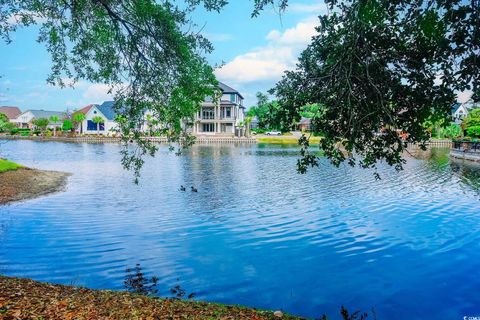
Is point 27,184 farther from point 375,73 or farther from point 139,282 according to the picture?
point 375,73

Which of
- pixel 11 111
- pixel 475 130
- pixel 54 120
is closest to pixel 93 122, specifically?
pixel 54 120

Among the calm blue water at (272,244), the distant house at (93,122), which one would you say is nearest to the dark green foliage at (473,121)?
the calm blue water at (272,244)

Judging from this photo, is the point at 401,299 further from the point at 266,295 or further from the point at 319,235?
the point at 319,235

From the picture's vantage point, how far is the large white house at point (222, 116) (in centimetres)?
9425

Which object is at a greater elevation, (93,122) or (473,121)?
(93,122)

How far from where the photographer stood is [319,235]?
15.8 metres

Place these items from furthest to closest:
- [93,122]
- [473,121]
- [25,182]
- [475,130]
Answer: [93,122]
[473,121]
[475,130]
[25,182]

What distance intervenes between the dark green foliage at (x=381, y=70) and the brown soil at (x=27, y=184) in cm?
2049

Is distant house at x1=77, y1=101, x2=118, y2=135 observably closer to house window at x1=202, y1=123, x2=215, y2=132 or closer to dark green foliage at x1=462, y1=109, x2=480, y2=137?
house window at x1=202, y1=123, x2=215, y2=132

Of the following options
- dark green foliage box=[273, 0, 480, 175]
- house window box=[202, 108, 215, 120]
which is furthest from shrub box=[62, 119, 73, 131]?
dark green foliage box=[273, 0, 480, 175]

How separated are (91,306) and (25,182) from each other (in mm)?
23636

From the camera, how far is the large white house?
9425 centimetres

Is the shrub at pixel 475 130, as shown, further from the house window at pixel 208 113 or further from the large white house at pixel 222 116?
the house window at pixel 208 113

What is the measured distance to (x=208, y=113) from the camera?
97188mm
